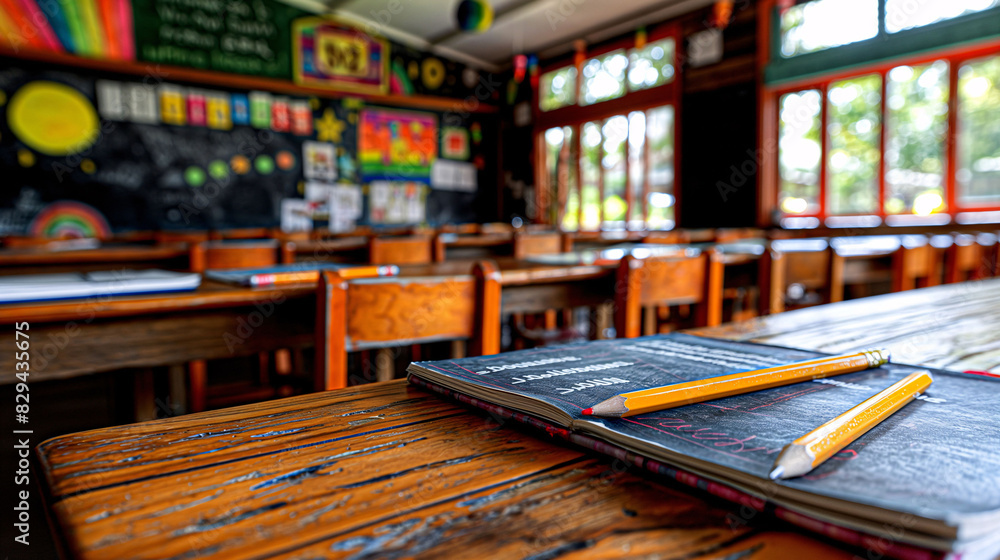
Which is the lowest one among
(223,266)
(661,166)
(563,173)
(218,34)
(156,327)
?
(156,327)

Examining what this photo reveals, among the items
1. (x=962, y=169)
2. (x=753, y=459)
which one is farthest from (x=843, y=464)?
(x=962, y=169)

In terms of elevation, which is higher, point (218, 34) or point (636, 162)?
point (218, 34)

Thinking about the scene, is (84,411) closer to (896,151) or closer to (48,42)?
(48,42)

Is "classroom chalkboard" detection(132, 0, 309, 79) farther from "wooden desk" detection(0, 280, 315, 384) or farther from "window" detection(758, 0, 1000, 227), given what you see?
"wooden desk" detection(0, 280, 315, 384)

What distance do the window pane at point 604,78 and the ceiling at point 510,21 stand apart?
26 centimetres

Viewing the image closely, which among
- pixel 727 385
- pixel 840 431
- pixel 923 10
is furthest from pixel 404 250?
pixel 923 10

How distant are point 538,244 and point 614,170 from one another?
4655mm

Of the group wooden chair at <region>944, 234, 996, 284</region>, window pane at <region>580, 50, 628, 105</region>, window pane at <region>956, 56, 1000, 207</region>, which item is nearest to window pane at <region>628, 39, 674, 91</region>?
window pane at <region>580, 50, 628, 105</region>

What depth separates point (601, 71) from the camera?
297 inches

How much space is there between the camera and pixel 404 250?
2.68 m

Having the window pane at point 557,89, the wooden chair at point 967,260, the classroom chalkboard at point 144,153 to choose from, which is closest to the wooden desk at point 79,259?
the wooden chair at point 967,260

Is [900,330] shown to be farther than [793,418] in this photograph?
Yes

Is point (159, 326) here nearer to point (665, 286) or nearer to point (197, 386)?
point (197, 386)

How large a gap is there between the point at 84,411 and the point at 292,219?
4.88m
